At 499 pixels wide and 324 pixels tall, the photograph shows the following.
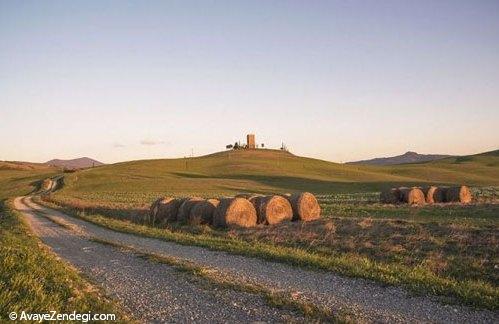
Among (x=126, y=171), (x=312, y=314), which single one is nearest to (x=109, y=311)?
(x=312, y=314)

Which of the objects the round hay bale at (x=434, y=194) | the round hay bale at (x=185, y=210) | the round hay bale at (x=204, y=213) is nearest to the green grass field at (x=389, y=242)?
the round hay bale at (x=204, y=213)

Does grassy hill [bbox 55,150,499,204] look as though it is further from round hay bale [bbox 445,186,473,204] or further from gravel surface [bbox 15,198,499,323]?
gravel surface [bbox 15,198,499,323]

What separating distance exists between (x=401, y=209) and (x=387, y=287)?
84.7 feet

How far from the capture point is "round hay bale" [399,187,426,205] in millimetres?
42625

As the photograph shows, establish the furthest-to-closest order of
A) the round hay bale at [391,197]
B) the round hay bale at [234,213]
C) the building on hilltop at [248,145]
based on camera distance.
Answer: the building on hilltop at [248,145]
the round hay bale at [391,197]
the round hay bale at [234,213]

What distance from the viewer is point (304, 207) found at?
29109 mm

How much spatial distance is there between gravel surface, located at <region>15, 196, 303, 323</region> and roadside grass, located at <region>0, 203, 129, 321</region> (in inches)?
23.5

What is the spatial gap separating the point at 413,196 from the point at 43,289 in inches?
1445

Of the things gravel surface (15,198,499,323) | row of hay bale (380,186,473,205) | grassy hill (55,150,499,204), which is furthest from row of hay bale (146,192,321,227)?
grassy hill (55,150,499,204)

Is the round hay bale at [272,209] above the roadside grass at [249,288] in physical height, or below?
above

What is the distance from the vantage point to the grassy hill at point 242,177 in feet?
260

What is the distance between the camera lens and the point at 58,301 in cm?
970

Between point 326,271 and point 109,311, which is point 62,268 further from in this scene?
point 326,271

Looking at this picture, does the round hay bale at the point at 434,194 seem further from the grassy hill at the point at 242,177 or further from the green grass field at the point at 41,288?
the green grass field at the point at 41,288
